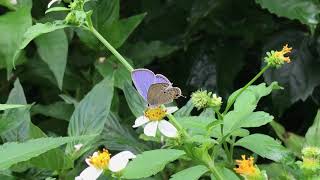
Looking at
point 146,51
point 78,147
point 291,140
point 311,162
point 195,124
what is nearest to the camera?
point 311,162

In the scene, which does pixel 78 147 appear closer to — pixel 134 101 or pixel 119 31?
pixel 134 101

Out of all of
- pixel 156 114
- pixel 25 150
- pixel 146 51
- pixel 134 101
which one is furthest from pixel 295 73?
pixel 25 150

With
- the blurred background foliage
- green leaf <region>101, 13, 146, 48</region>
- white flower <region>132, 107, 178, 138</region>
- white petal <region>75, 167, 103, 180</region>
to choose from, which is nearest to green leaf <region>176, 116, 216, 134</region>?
white flower <region>132, 107, 178, 138</region>

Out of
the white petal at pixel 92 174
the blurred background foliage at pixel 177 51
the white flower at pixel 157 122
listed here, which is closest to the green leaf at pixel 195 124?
the white flower at pixel 157 122

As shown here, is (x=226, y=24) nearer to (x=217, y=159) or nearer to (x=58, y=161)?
(x=217, y=159)

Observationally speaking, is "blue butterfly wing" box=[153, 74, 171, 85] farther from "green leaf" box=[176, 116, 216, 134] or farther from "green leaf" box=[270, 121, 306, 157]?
"green leaf" box=[270, 121, 306, 157]

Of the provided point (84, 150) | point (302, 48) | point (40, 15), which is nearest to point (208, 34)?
point (302, 48)

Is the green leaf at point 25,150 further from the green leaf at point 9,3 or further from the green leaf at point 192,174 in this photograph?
the green leaf at point 9,3
